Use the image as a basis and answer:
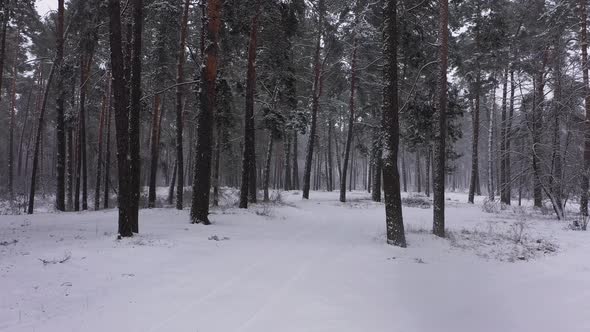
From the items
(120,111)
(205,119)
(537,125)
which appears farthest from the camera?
(537,125)

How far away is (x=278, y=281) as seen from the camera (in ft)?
→ 19.2

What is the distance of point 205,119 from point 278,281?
20.4 feet

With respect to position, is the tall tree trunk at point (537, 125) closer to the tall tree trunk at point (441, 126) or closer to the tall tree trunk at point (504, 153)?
the tall tree trunk at point (504, 153)

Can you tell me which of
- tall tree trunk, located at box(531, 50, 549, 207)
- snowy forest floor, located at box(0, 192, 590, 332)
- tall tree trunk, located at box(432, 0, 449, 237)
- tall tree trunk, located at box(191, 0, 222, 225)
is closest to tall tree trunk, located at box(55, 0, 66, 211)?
snowy forest floor, located at box(0, 192, 590, 332)

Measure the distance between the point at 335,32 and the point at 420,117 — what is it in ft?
34.4

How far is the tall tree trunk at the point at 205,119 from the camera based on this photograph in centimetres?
1052

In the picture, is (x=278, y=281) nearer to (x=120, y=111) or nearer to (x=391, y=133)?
(x=391, y=133)

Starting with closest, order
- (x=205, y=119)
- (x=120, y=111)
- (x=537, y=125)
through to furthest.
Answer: (x=120, y=111) → (x=205, y=119) → (x=537, y=125)

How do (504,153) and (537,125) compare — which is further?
(537,125)

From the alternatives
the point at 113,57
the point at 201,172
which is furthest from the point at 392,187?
the point at 113,57

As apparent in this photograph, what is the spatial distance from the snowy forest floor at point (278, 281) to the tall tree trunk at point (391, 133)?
578mm

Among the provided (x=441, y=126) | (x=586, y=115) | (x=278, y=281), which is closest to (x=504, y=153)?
(x=586, y=115)

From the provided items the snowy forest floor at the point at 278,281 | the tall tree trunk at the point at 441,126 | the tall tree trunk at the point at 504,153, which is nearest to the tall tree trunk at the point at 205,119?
the snowy forest floor at the point at 278,281

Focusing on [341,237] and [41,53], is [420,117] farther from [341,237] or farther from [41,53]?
[41,53]
